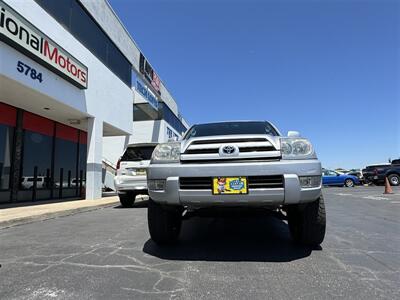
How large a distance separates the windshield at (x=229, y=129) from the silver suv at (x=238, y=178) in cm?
88

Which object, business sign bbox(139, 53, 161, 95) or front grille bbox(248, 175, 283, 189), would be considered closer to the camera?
front grille bbox(248, 175, 283, 189)

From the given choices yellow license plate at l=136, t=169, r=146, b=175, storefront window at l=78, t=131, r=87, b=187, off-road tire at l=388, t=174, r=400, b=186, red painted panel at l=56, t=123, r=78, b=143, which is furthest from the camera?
off-road tire at l=388, t=174, r=400, b=186

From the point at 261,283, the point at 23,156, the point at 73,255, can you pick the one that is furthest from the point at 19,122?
the point at 261,283

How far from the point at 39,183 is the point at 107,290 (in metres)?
10.9

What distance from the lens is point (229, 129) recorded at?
16.2 feet

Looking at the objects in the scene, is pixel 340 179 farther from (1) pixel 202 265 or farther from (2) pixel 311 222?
(1) pixel 202 265

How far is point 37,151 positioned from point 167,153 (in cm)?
1019

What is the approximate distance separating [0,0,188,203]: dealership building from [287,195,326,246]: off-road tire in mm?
7491

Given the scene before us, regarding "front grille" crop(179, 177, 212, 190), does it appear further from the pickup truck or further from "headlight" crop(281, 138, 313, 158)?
the pickup truck

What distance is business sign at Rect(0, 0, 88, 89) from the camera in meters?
7.67

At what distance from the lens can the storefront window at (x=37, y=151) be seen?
452 inches

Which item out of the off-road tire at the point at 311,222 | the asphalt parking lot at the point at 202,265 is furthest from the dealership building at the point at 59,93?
the off-road tire at the point at 311,222

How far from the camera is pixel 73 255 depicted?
377 cm

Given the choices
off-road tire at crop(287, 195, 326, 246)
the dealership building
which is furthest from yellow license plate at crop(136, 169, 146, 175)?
off-road tire at crop(287, 195, 326, 246)
